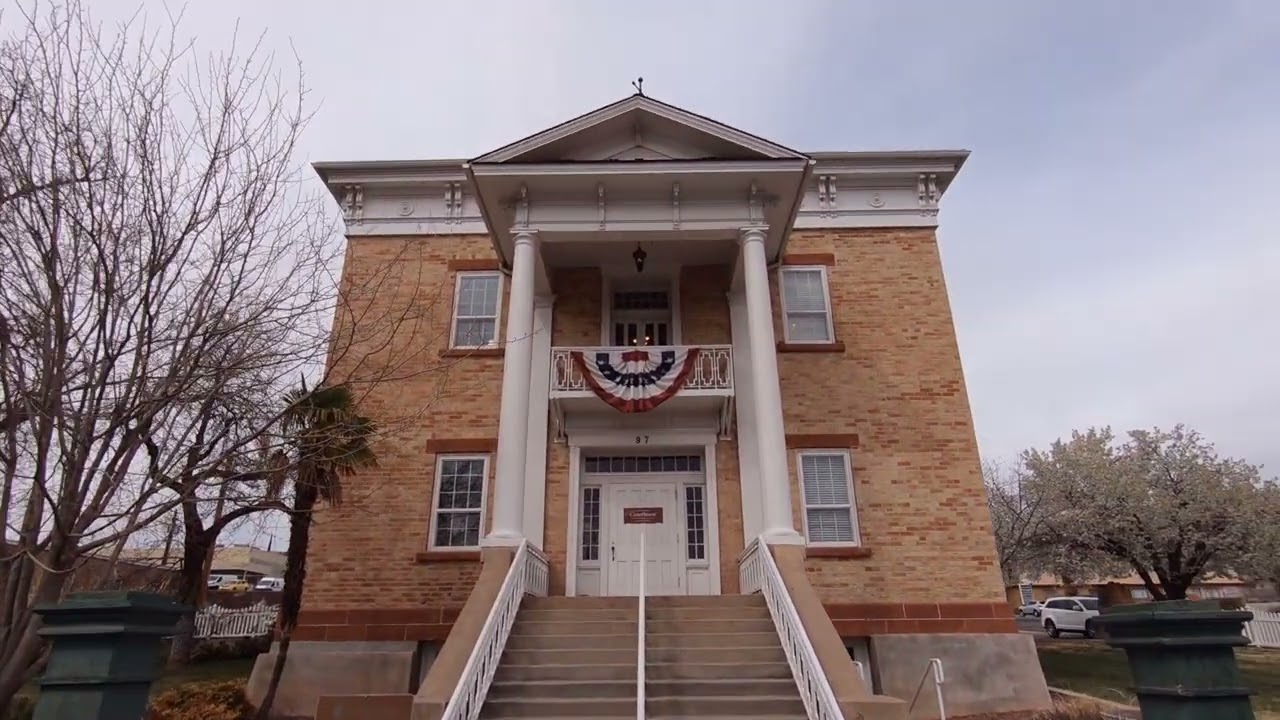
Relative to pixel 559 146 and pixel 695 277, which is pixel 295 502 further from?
pixel 695 277

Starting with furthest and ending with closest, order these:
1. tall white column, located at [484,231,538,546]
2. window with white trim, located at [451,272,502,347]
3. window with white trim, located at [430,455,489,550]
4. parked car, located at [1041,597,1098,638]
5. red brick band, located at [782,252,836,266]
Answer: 1. parked car, located at [1041,597,1098,638]
2. red brick band, located at [782,252,836,266]
3. window with white trim, located at [451,272,502,347]
4. window with white trim, located at [430,455,489,550]
5. tall white column, located at [484,231,538,546]

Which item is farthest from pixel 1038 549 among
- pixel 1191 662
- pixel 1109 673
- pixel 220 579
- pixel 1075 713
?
pixel 220 579

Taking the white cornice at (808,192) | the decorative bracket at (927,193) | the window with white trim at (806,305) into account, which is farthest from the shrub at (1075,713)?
the decorative bracket at (927,193)

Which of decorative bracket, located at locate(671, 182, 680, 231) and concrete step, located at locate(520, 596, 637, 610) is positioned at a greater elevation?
decorative bracket, located at locate(671, 182, 680, 231)

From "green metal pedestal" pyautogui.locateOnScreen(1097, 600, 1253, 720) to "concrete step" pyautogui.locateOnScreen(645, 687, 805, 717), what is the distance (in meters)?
5.78

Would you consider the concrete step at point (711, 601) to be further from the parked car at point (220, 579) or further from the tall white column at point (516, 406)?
the parked car at point (220, 579)

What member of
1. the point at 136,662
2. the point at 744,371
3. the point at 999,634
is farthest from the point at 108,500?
the point at 999,634

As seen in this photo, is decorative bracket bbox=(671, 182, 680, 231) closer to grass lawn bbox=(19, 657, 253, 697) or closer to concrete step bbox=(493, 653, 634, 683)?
concrete step bbox=(493, 653, 634, 683)

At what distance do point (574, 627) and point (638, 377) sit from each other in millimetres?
4184

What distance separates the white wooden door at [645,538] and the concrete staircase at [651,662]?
2.18 meters

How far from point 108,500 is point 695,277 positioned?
11252mm

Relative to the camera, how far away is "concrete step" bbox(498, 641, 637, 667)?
916cm

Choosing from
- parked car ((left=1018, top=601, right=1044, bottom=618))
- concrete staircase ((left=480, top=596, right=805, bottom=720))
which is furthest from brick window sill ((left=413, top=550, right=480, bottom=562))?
parked car ((left=1018, top=601, right=1044, bottom=618))

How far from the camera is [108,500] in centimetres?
480
